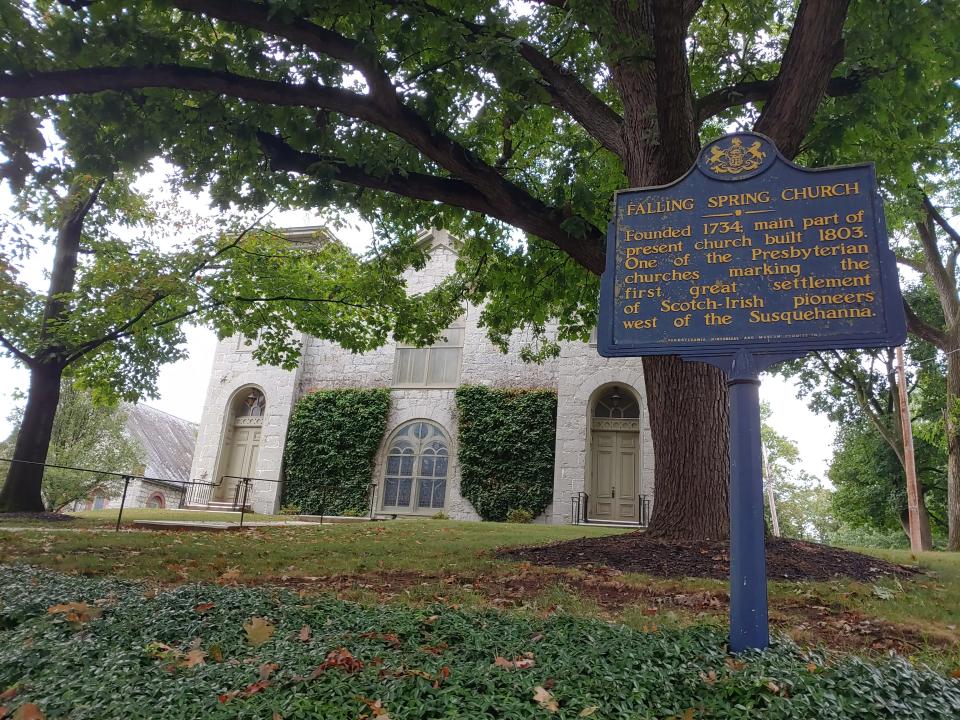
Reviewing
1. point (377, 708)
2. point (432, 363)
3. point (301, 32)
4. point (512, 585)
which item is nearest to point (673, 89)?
point (301, 32)

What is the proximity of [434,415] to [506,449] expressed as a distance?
277 cm

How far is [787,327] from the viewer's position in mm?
3895

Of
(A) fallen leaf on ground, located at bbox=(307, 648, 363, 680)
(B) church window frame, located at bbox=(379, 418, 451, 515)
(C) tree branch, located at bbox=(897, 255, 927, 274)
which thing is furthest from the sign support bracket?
(C) tree branch, located at bbox=(897, 255, 927, 274)

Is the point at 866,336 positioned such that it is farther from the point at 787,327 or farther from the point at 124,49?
the point at 124,49

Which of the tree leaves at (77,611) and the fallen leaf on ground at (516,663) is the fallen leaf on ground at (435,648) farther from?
the tree leaves at (77,611)

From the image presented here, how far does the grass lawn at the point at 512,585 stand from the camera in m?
4.30

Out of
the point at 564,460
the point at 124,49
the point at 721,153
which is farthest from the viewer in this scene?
the point at 564,460

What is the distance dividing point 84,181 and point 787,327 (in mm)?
14654

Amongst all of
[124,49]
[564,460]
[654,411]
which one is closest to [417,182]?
[124,49]

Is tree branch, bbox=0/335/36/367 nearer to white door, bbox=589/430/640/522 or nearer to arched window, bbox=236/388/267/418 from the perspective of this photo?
arched window, bbox=236/388/267/418

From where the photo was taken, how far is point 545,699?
2842mm

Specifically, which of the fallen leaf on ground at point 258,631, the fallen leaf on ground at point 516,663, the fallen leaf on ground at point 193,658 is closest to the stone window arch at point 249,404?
the fallen leaf on ground at point 258,631

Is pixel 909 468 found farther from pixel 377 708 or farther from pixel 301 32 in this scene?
pixel 377 708

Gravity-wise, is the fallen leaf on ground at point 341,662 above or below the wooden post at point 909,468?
below
